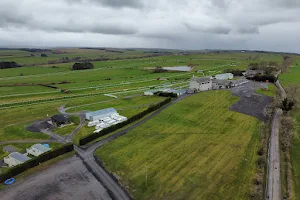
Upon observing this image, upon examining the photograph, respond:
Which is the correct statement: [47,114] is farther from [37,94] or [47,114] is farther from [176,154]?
[176,154]

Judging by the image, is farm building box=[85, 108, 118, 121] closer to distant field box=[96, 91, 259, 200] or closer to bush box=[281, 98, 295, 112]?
distant field box=[96, 91, 259, 200]

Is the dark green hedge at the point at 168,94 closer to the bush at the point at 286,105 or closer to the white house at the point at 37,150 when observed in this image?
the bush at the point at 286,105

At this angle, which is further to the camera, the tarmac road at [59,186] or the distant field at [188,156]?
the distant field at [188,156]

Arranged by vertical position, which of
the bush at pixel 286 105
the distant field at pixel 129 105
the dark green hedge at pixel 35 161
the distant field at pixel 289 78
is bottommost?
the dark green hedge at pixel 35 161

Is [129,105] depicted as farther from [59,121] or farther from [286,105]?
[286,105]

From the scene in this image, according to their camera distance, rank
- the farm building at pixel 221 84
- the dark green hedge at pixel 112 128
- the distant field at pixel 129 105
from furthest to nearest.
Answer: the farm building at pixel 221 84 → the distant field at pixel 129 105 → the dark green hedge at pixel 112 128

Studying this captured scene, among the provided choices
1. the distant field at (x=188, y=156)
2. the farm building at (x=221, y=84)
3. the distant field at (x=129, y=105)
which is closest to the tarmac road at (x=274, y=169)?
the distant field at (x=188, y=156)
